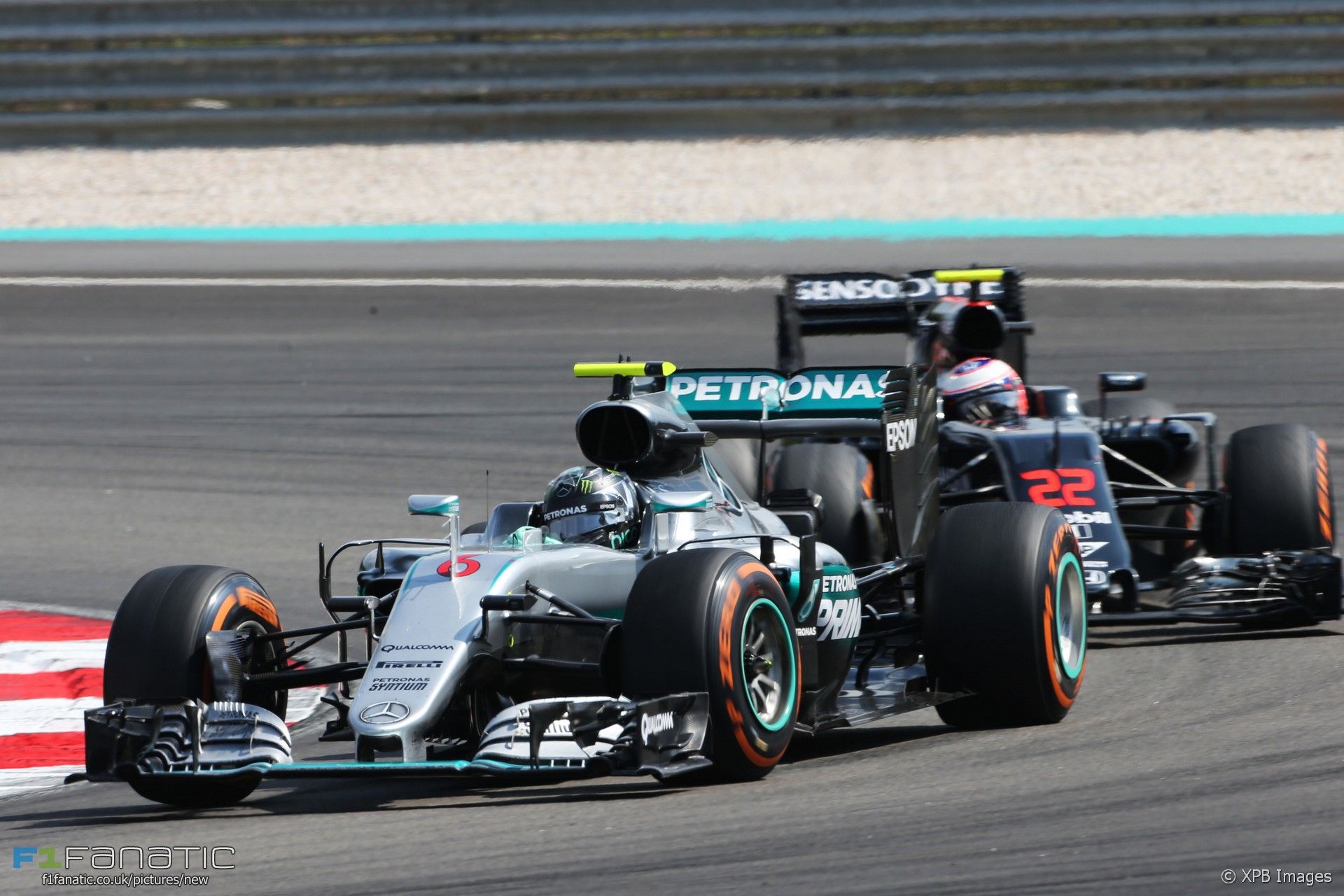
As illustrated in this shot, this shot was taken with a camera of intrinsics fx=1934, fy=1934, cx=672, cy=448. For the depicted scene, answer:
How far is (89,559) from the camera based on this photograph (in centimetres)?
1148

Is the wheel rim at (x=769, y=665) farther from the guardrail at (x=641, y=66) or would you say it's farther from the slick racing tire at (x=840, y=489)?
the guardrail at (x=641, y=66)

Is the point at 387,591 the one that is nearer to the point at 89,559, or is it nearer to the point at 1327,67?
the point at 89,559

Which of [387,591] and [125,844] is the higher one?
[387,591]

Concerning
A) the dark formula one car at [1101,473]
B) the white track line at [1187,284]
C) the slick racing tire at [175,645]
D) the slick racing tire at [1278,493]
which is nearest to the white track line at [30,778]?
the slick racing tire at [175,645]

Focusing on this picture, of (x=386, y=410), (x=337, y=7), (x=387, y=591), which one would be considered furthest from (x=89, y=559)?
(x=337, y=7)

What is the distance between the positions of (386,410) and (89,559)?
3.36 metres

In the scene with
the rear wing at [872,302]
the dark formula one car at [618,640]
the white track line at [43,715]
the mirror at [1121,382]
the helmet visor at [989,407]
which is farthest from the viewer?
the rear wing at [872,302]

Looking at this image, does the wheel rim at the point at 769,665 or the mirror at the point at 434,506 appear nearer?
the wheel rim at the point at 769,665

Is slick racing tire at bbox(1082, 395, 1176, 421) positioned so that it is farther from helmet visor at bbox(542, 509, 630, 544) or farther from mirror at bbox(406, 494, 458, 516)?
mirror at bbox(406, 494, 458, 516)

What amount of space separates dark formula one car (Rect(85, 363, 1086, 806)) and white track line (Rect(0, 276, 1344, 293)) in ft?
30.8

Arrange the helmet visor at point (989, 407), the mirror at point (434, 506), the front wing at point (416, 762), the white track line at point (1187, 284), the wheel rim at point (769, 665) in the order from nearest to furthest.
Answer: the front wing at point (416, 762) < the wheel rim at point (769, 665) < the mirror at point (434, 506) < the helmet visor at point (989, 407) < the white track line at point (1187, 284)

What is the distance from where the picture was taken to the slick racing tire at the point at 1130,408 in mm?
11109

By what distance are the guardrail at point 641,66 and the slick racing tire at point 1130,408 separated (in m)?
9.06

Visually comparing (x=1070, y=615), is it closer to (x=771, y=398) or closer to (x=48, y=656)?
(x=771, y=398)
